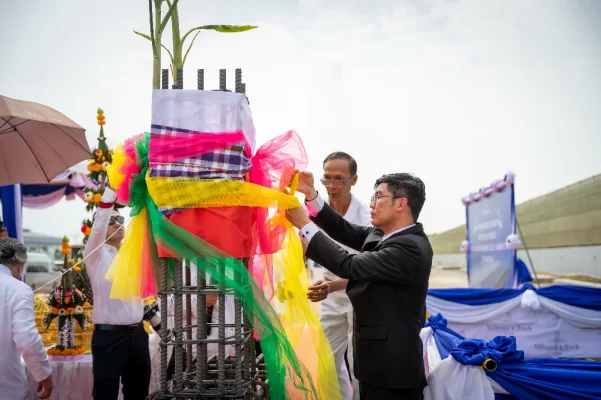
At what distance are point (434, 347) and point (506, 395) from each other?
523 millimetres

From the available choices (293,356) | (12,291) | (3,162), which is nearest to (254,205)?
(293,356)

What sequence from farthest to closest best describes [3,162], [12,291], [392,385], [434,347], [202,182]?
[3,162] < [434,347] < [12,291] < [392,385] < [202,182]

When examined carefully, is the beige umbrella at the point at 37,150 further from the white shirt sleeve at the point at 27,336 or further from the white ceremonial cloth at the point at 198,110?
the white ceremonial cloth at the point at 198,110

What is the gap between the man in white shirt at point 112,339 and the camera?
3.47m

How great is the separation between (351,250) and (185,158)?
2.30m

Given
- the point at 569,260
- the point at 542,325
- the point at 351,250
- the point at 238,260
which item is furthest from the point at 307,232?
the point at 569,260

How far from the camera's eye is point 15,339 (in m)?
2.90

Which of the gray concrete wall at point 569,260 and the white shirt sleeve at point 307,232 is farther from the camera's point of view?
the gray concrete wall at point 569,260

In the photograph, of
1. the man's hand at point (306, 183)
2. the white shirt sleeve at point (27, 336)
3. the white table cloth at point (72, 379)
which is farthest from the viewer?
the white table cloth at point (72, 379)

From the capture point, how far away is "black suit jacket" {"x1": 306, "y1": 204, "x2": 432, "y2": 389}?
237cm

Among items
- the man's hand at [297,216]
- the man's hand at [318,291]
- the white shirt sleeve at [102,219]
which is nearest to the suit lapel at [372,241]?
the man's hand at [318,291]

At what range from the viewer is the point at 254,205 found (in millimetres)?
2094

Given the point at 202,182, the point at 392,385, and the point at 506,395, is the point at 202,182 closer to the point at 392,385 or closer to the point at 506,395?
the point at 392,385

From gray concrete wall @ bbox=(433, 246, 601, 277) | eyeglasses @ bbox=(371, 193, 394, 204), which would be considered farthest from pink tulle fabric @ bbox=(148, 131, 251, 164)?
gray concrete wall @ bbox=(433, 246, 601, 277)
